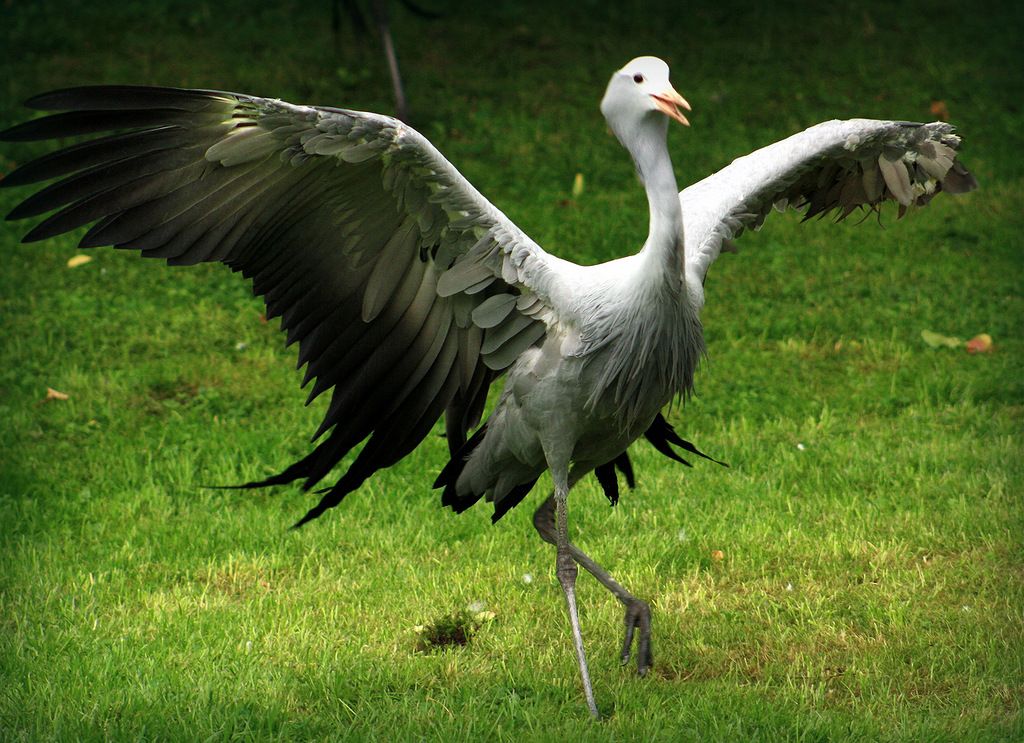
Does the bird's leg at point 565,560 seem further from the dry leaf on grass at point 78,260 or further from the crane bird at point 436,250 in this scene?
the dry leaf on grass at point 78,260

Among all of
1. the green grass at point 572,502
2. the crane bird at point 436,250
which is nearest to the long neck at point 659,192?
the crane bird at point 436,250

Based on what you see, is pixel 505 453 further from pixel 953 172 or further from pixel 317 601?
pixel 953 172

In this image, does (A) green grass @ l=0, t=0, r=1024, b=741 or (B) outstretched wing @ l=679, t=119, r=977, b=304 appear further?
(B) outstretched wing @ l=679, t=119, r=977, b=304

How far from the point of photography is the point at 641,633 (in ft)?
14.0

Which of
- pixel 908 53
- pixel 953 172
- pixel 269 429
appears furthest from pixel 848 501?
pixel 908 53

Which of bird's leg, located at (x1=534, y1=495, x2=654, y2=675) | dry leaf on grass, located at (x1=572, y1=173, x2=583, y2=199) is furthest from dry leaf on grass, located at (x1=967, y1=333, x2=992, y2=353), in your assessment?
bird's leg, located at (x1=534, y1=495, x2=654, y2=675)

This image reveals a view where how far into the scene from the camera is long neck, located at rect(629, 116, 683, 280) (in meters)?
3.70

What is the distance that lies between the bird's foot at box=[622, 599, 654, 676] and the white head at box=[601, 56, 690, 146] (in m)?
1.55

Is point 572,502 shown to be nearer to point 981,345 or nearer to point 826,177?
point 826,177

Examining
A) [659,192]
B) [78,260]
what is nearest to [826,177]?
[659,192]

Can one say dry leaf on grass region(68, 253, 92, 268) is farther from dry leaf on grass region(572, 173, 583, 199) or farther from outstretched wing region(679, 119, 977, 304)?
outstretched wing region(679, 119, 977, 304)

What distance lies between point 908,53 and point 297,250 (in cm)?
771

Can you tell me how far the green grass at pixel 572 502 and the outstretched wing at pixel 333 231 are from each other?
772 millimetres

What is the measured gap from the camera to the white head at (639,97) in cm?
363
